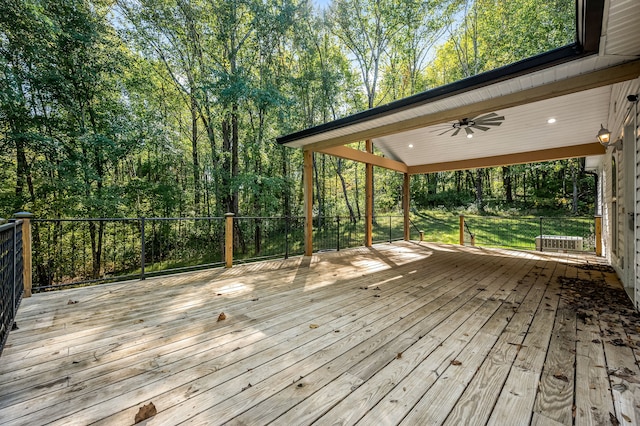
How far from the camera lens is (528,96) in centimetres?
330

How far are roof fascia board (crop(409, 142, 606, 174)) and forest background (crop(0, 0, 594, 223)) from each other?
5.11m

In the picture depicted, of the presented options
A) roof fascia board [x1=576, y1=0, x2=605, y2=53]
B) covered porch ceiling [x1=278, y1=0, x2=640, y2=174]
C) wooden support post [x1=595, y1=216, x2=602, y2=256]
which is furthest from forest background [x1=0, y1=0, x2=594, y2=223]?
wooden support post [x1=595, y1=216, x2=602, y2=256]

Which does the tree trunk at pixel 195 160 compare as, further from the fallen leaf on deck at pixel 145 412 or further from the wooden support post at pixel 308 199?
the fallen leaf on deck at pixel 145 412

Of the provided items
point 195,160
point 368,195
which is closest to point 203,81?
point 195,160

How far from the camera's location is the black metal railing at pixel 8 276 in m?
1.78

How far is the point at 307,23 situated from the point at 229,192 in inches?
292

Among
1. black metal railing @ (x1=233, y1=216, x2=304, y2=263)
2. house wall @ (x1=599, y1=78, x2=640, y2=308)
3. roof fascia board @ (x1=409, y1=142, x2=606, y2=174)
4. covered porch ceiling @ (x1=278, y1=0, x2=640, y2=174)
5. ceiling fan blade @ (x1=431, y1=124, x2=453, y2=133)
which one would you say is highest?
ceiling fan blade @ (x1=431, y1=124, x2=453, y2=133)

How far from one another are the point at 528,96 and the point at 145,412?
4704 mm

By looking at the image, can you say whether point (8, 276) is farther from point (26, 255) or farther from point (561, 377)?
point (561, 377)

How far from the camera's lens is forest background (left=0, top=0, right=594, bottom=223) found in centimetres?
620

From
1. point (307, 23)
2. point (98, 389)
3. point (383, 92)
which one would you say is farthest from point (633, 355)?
point (383, 92)

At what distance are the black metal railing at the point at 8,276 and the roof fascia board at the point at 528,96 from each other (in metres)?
4.73

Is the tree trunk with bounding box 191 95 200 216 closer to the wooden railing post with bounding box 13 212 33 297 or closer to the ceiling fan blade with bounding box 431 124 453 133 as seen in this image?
the wooden railing post with bounding box 13 212 33 297

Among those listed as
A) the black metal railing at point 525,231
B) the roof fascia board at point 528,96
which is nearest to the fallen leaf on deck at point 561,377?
the roof fascia board at point 528,96
